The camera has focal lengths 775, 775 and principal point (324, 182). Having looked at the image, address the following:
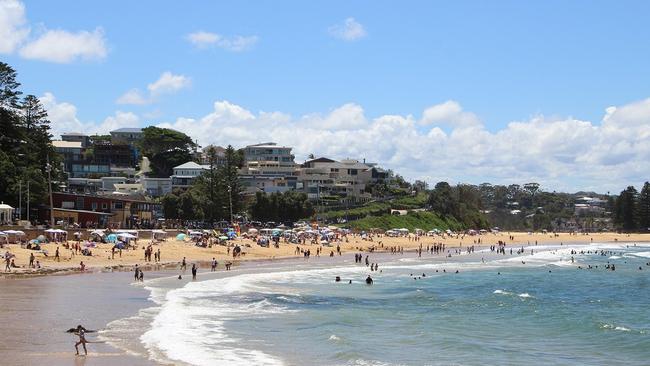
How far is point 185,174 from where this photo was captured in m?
122

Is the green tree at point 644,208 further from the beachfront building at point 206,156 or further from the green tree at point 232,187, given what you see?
the green tree at point 232,187

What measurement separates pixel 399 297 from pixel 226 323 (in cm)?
1479

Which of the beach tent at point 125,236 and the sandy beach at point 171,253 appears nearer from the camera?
the sandy beach at point 171,253

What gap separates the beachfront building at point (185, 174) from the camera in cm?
11950

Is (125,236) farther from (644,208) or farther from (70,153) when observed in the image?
(644,208)

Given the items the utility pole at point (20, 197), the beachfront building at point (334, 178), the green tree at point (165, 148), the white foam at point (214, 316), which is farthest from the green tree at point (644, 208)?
the utility pole at point (20, 197)

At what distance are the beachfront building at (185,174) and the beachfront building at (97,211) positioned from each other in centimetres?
3356

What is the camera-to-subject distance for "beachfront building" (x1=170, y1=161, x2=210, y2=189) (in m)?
120

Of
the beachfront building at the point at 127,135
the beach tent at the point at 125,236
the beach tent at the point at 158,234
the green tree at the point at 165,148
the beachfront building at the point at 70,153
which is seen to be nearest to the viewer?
A: the beach tent at the point at 125,236

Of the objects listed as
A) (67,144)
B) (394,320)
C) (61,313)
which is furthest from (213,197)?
(61,313)

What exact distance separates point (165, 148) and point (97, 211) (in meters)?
59.5

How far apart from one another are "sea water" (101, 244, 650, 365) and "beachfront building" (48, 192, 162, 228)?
2395cm

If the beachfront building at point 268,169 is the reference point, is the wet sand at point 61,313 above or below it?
below

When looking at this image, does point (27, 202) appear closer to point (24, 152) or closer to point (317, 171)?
point (24, 152)
